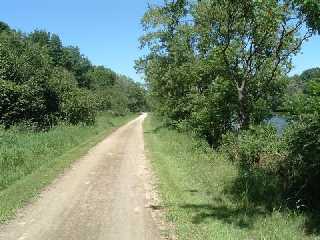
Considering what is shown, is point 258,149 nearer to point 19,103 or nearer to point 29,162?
point 29,162

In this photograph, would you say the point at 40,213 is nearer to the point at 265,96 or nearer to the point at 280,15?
the point at 280,15

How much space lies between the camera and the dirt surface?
972 centimetres

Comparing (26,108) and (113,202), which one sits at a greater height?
(26,108)

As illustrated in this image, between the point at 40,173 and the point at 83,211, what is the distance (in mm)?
5805

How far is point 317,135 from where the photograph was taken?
11555mm

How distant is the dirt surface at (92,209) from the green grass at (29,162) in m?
0.42

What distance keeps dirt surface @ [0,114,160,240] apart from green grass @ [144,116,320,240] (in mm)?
616

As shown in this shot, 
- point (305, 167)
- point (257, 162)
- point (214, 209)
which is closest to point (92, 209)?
point (214, 209)

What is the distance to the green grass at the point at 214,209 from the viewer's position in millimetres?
9625

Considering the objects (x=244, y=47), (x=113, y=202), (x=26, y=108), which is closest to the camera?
(x=113, y=202)

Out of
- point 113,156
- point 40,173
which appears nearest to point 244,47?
point 113,156

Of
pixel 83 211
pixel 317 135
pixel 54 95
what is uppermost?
pixel 54 95

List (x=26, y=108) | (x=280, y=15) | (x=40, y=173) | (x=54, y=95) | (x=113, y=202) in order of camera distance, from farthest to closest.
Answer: (x=54, y=95) → (x=26, y=108) → (x=40, y=173) → (x=280, y=15) → (x=113, y=202)

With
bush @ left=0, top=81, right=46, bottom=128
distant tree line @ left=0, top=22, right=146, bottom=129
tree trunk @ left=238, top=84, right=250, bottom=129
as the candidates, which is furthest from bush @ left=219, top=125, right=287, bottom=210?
distant tree line @ left=0, top=22, right=146, bottom=129
